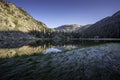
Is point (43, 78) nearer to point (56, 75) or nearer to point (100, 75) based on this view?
point (56, 75)

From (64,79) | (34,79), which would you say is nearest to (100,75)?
(64,79)

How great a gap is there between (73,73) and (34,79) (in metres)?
4.84

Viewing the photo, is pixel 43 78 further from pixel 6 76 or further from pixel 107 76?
pixel 107 76

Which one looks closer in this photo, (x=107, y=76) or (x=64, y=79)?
(x=64, y=79)

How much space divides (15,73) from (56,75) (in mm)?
5023

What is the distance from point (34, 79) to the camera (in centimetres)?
1514

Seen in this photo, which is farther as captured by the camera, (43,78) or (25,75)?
(25,75)

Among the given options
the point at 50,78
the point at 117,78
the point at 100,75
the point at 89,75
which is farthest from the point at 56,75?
the point at 117,78

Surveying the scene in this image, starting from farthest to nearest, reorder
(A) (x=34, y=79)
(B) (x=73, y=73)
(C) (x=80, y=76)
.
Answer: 1. (B) (x=73, y=73)
2. (C) (x=80, y=76)
3. (A) (x=34, y=79)

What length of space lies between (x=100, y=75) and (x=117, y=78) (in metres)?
1.88

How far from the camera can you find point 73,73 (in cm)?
1738

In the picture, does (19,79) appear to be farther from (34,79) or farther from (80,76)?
(80,76)

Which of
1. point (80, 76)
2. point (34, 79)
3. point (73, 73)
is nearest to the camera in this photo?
point (34, 79)

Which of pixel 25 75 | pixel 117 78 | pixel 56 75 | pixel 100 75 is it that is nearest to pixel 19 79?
pixel 25 75
